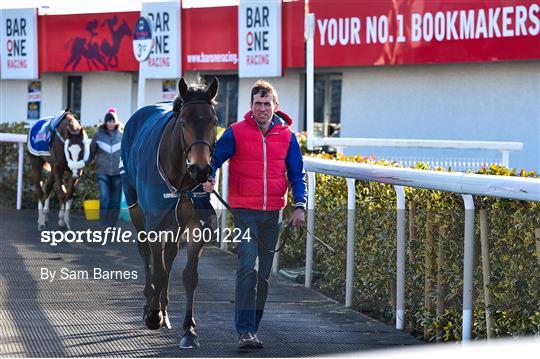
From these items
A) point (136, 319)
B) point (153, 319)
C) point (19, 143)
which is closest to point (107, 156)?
point (19, 143)

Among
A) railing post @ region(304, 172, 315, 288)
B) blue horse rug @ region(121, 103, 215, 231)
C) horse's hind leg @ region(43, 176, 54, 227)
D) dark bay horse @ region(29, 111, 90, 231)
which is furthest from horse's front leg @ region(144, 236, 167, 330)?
horse's hind leg @ region(43, 176, 54, 227)

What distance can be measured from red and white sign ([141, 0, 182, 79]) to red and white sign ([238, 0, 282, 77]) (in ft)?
5.38

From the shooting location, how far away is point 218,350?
7047mm

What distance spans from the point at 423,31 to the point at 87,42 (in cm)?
845

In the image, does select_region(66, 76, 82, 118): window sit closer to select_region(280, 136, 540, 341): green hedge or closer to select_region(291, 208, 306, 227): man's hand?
select_region(280, 136, 540, 341): green hedge

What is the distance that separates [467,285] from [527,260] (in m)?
0.56

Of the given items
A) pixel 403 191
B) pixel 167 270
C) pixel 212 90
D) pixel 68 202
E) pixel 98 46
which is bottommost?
pixel 68 202

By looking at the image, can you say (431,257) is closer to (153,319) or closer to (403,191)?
(403,191)

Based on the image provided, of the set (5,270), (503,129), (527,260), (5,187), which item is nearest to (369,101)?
(503,129)

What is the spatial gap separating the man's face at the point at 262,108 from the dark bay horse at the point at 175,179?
27 centimetres

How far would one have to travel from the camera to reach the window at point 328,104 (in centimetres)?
2223

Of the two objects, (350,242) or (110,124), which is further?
(110,124)

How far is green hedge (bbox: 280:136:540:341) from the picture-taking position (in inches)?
247

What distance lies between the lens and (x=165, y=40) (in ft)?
76.2
